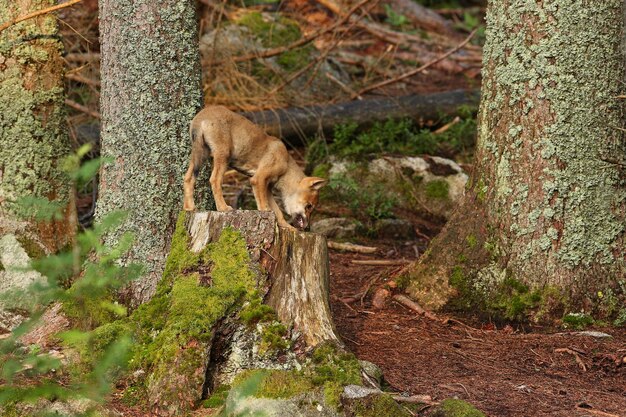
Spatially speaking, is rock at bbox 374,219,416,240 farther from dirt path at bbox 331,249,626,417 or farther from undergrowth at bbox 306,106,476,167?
dirt path at bbox 331,249,626,417

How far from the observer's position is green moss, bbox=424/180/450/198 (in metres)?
11.1

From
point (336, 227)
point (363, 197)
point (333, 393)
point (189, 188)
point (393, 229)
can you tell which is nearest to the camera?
point (333, 393)

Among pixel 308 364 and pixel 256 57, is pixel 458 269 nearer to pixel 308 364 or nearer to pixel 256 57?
pixel 308 364

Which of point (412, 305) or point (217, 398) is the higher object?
point (412, 305)

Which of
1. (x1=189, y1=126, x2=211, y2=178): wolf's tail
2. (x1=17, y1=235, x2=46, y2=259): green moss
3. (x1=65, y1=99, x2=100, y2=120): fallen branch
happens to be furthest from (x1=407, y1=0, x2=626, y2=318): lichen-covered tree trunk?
(x1=65, y1=99, x2=100, y2=120): fallen branch

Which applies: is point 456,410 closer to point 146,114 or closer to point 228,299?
point 228,299

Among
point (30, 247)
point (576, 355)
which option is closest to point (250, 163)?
point (30, 247)

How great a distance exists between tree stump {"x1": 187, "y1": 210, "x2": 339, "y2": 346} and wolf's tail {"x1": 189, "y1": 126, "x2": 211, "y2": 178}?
75cm

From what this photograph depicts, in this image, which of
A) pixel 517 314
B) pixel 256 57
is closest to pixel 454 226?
pixel 517 314

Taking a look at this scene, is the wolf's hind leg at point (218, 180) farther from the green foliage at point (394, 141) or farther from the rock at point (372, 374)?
the green foliage at point (394, 141)

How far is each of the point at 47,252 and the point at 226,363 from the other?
8.36ft

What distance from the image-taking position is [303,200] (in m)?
8.43

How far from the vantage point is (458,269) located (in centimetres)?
763

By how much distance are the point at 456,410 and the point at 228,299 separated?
1623 millimetres
